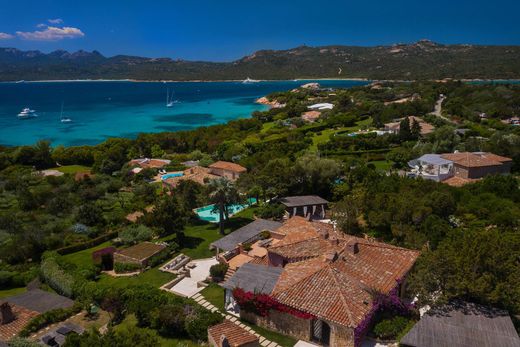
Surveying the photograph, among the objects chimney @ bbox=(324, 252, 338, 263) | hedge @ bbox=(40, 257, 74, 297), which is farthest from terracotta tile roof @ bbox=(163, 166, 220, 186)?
chimney @ bbox=(324, 252, 338, 263)

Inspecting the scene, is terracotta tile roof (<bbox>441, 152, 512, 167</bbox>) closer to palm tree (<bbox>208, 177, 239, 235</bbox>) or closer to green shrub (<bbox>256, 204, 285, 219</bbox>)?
green shrub (<bbox>256, 204, 285, 219</bbox>)

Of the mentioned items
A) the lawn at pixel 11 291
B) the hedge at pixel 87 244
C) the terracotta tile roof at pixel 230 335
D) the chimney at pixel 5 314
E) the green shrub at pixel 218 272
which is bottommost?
the lawn at pixel 11 291

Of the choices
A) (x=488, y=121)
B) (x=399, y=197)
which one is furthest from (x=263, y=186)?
(x=488, y=121)

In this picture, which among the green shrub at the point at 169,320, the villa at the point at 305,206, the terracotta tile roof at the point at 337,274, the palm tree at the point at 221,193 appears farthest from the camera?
the villa at the point at 305,206

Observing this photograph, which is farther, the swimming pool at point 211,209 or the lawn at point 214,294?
the swimming pool at point 211,209

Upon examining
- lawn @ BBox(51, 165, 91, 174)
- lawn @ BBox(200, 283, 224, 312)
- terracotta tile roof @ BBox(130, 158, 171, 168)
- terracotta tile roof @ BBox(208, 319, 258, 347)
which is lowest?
lawn @ BBox(51, 165, 91, 174)

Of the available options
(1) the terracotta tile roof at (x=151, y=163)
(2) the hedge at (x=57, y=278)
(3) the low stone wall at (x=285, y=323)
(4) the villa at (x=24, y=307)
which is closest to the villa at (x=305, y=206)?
(3) the low stone wall at (x=285, y=323)

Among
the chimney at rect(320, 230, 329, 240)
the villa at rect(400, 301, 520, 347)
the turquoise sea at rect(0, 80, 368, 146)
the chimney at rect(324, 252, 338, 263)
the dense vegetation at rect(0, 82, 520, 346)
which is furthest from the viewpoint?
the turquoise sea at rect(0, 80, 368, 146)

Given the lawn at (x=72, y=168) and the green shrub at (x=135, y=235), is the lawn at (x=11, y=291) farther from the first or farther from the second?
the lawn at (x=72, y=168)
